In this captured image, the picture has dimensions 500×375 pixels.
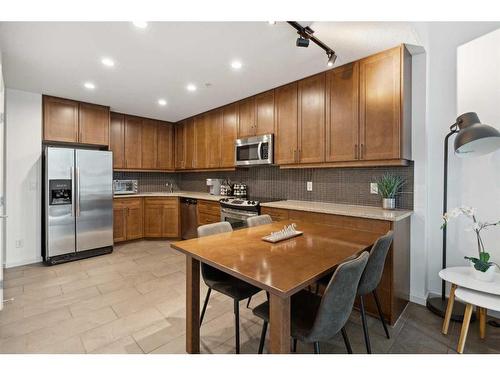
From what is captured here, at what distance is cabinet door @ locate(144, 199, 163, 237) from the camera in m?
4.66

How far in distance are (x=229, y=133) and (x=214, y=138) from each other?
1.37 ft

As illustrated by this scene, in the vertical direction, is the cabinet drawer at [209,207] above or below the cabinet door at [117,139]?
below

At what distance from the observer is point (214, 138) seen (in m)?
4.36

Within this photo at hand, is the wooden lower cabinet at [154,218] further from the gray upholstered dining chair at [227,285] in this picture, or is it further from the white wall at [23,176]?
the gray upholstered dining chair at [227,285]

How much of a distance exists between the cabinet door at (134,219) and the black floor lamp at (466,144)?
4.39m

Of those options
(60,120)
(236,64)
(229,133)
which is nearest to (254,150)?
(229,133)

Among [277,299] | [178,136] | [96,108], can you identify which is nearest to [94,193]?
[96,108]

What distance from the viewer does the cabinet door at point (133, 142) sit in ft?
15.3

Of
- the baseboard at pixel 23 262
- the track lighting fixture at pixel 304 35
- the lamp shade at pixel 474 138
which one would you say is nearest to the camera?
the lamp shade at pixel 474 138

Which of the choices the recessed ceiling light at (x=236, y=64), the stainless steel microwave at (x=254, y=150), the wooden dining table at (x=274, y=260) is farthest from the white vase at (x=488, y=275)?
the recessed ceiling light at (x=236, y=64)

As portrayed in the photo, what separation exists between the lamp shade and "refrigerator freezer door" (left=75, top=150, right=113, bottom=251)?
4363 mm

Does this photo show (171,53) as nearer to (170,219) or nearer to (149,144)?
(149,144)

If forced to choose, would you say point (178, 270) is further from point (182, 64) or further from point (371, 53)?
point (371, 53)

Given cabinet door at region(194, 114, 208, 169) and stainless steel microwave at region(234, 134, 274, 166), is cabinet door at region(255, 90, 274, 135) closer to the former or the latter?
stainless steel microwave at region(234, 134, 274, 166)
